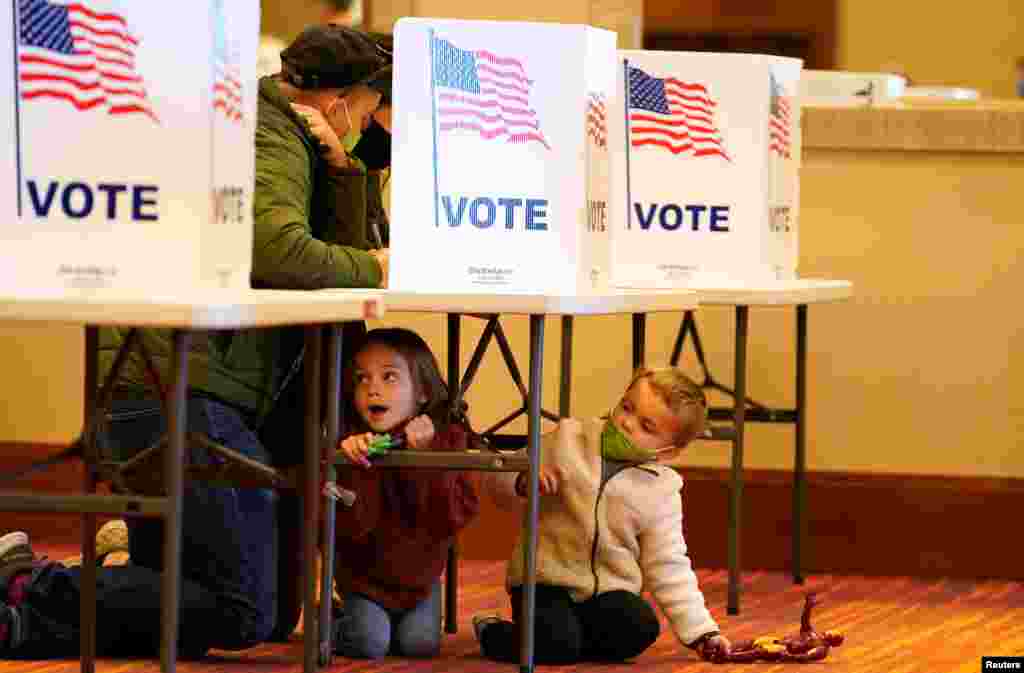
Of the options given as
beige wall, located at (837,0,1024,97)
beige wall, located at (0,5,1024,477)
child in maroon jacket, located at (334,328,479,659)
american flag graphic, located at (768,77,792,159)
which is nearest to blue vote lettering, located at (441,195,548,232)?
child in maroon jacket, located at (334,328,479,659)

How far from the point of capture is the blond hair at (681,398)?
3.81 meters

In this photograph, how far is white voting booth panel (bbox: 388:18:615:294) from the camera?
3414 mm

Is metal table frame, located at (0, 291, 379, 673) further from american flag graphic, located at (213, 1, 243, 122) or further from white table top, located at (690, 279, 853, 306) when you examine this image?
white table top, located at (690, 279, 853, 306)

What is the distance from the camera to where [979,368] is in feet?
17.0

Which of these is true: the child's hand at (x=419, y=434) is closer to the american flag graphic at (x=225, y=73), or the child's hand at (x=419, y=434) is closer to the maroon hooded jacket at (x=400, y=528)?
the maroon hooded jacket at (x=400, y=528)

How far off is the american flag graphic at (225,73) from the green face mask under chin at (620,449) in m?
1.32

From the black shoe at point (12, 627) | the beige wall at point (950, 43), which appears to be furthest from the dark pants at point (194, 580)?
the beige wall at point (950, 43)

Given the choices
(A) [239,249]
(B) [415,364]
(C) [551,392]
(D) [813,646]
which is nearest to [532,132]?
(B) [415,364]

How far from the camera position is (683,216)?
4.23m

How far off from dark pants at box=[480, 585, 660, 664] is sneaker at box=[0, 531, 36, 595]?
855 millimetres

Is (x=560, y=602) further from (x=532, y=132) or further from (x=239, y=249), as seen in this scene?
(x=239, y=249)

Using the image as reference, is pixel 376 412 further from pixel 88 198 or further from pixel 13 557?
pixel 88 198

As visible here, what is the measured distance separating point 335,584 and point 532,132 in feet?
3.47

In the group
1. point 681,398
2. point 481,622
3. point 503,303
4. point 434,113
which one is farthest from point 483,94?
point 481,622
